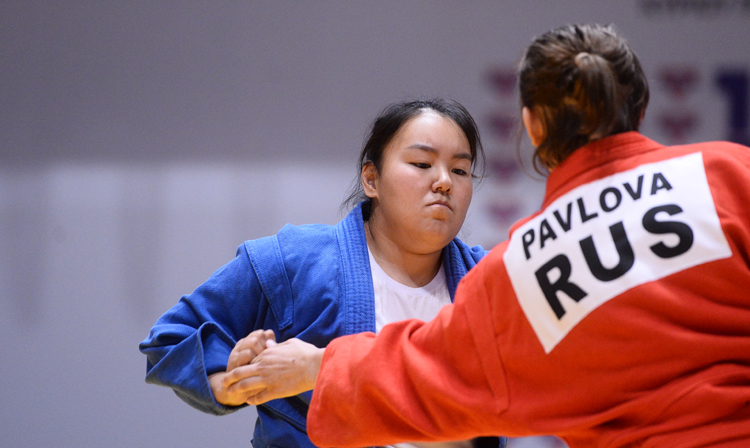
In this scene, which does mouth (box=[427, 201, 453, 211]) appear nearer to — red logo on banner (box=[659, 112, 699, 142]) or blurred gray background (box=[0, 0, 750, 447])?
blurred gray background (box=[0, 0, 750, 447])

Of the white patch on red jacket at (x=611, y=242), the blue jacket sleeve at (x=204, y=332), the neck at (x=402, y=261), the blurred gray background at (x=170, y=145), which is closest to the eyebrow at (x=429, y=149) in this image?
the neck at (x=402, y=261)

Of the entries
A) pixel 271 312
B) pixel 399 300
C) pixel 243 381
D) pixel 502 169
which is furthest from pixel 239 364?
pixel 502 169

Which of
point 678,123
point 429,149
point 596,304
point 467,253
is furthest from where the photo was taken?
point 678,123

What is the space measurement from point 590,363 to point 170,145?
2112mm

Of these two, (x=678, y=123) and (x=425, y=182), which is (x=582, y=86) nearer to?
(x=425, y=182)

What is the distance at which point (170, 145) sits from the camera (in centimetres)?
253

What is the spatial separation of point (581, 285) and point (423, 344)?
0.78 feet

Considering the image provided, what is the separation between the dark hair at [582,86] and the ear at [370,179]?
0.63m

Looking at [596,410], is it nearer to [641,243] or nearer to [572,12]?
[641,243]

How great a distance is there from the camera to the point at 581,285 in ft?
2.50

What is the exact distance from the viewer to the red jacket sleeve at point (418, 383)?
2.72 feet

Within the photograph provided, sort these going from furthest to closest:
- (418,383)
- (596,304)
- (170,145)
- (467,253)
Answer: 1. (170,145)
2. (467,253)
3. (418,383)
4. (596,304)

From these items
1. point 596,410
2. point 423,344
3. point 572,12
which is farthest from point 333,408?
point 572,12

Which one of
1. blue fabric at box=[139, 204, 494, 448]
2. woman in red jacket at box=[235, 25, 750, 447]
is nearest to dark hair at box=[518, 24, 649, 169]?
woman in red jacket at box=[235, 25, 750, 447]
